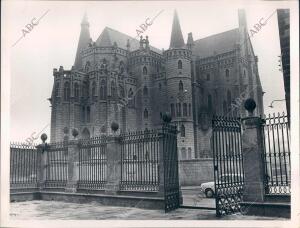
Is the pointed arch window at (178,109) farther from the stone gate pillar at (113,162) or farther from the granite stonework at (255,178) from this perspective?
the granite stonework at (255,178)

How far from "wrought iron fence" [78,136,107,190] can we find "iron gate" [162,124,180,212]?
3236mm

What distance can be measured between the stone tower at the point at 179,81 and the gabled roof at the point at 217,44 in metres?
8.62

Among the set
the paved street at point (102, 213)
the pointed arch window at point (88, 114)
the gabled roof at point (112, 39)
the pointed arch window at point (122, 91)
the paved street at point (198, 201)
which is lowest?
the paved street at point (198, 201)

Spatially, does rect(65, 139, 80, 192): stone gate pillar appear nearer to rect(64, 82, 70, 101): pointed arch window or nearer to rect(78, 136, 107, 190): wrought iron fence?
rect(78, 136, 107, 190): wrought iron fence

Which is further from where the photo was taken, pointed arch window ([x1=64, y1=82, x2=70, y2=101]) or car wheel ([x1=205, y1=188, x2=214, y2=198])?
pointed arch window ([x1=64, y1=82, x2=70, y2=101])

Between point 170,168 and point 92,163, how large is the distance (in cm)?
437

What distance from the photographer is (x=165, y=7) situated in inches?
396

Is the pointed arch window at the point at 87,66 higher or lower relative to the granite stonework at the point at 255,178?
higher

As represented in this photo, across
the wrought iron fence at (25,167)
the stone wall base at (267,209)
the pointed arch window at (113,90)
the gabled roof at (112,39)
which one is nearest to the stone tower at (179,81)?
the pointed arch window at (113,90)

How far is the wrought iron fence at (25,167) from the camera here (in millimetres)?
16344

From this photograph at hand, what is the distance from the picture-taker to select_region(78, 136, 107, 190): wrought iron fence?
14.6m

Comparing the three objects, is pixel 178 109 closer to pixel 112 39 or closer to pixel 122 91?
pixel 122 91

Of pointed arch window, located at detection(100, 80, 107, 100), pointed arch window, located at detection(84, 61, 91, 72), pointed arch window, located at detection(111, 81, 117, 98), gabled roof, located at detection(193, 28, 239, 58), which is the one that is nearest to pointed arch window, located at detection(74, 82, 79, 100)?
pointed arch window, located at detection(100, 80, 107, 100)

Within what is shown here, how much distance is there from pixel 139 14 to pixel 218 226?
252 inches
